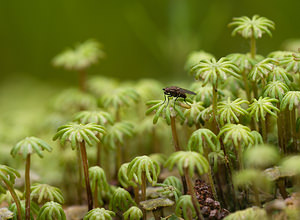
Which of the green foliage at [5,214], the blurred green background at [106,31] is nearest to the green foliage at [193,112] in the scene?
the green foliage at [5,214]

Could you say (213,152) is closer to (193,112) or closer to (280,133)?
(193,112)

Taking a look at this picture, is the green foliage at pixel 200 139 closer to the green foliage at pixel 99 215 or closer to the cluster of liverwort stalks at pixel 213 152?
the cluster of liverwort stalks at pixel 213 152

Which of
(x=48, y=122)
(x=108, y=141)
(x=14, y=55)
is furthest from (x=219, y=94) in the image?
(x=14, y=55)

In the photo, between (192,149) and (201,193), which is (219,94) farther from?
(201,193)

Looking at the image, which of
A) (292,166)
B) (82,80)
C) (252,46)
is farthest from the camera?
(82,80)

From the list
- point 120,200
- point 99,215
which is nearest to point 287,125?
point 120,200

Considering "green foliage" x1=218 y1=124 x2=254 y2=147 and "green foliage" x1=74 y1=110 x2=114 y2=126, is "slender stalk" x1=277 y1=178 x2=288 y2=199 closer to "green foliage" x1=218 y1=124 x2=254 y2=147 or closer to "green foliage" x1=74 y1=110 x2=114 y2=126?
"green foliage" x1=218 y1=124 x2=254 y2=147
